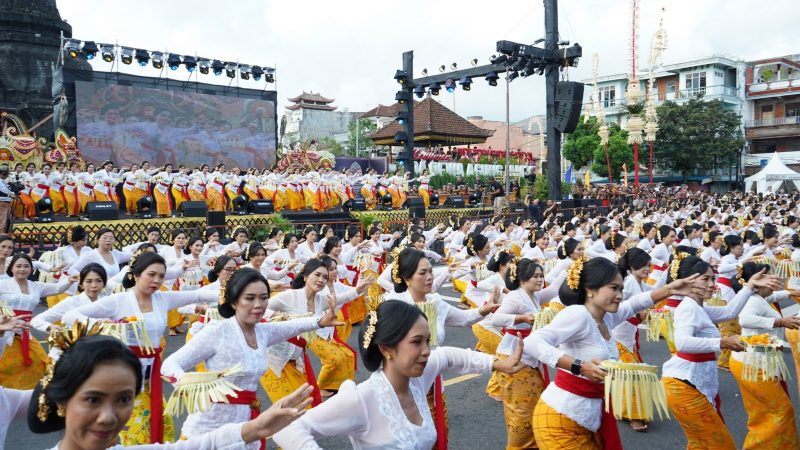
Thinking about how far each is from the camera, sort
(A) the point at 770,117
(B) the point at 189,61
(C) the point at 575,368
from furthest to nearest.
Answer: (A) the point at 770,117 → (B) the point at 189,61 → (C) the point at 575,368

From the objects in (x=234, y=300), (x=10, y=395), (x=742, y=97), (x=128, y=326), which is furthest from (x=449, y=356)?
(x=742, y=97)

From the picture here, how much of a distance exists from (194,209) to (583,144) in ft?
106

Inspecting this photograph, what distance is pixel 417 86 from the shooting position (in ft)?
76.6

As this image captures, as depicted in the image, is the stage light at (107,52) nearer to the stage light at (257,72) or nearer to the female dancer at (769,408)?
the stage light at (257,72)

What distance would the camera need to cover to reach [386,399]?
2326 mm

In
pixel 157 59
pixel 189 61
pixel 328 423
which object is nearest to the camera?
pixel 328 423

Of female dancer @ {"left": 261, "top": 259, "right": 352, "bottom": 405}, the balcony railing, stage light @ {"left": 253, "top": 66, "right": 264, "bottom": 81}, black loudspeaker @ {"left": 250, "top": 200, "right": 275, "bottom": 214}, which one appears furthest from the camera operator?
the balcony railing

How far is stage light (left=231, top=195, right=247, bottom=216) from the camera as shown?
1804cm

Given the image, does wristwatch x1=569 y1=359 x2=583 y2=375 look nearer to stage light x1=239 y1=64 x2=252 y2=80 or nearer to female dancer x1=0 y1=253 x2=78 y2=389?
female dancer x1=0 y1=253 x2=78 y2=389

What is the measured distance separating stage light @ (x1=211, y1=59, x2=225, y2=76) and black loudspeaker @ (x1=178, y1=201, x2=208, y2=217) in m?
12.9

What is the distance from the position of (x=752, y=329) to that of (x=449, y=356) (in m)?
2.86

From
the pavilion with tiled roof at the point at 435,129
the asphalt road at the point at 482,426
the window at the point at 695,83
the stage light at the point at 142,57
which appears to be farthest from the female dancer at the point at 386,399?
the window at the point at 695,83

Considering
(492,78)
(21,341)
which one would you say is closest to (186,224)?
(21,341)

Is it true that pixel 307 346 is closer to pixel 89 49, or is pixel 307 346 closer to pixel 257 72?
pixel 89 49
